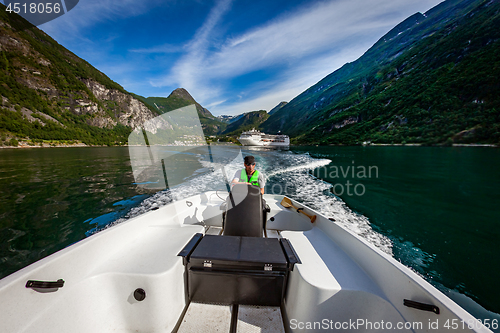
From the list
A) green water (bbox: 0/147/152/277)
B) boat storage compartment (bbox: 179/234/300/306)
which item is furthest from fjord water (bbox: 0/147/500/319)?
boat storage compartment (bbox: 179/234/300/306)

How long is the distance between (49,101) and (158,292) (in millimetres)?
118593

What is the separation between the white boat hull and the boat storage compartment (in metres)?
0.15

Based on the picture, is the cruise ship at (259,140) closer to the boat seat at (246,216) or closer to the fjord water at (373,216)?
the fjord water at (373,216)

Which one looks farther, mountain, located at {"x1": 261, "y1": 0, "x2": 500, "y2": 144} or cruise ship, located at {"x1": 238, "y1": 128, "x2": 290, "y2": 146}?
cruise ship, located at {"x1": 238, "y1": 128, "x2": 290, "y2": 146}

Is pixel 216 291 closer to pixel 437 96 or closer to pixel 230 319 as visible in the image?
pixel 230 319

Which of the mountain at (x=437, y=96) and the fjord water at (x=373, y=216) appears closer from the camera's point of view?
the fjord water at (x=373, y=216)

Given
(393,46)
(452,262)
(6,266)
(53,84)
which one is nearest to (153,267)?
(6,266)

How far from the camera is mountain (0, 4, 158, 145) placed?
59.6 metres

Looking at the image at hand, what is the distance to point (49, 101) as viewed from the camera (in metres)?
77.4

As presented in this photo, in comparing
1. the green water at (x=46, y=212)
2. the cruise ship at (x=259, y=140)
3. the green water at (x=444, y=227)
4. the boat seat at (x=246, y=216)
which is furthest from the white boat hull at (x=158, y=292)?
the cruise ship at (x=259, y=140)

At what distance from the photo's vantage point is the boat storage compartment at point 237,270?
1.82 metres

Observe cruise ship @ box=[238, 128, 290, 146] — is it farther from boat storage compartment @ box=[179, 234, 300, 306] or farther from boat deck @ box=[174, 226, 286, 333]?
boat deck @ box=[174, 226, 286, 333]

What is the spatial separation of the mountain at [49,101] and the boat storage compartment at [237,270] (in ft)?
241

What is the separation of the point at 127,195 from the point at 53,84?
11884 centimetres
